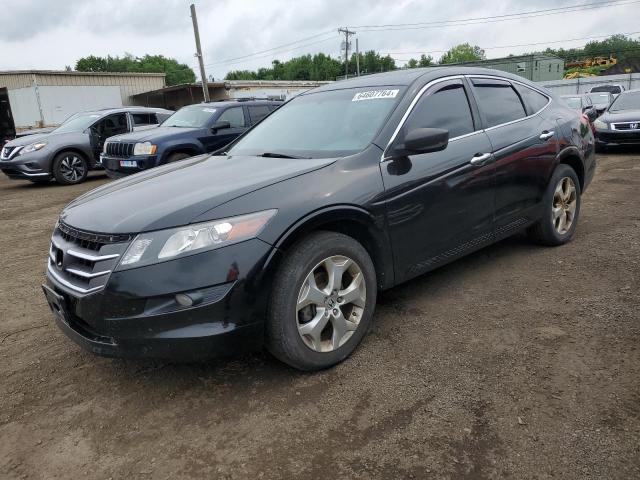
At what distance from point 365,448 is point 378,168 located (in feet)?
5.18

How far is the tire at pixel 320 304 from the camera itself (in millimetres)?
2541

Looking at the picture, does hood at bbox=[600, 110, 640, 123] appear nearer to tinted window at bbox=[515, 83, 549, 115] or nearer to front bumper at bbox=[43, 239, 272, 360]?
tinted window at bbox=[515, 83, 549, 115]

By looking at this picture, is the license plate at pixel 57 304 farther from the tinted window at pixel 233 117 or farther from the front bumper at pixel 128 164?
the tinted window at pixel 233 117

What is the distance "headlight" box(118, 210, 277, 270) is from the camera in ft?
7.73

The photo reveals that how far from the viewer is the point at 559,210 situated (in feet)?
15.0

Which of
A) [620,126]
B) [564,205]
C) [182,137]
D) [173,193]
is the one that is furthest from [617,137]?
[173,193]

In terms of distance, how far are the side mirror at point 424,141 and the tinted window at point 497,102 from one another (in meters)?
1.00

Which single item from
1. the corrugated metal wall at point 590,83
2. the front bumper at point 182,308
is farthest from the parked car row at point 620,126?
the corrugated metal wall at point 590,83

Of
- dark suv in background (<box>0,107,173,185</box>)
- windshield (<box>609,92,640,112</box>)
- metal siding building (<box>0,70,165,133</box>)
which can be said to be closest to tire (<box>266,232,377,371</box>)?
dark suv in background (<box>0,107,173,185</box>)

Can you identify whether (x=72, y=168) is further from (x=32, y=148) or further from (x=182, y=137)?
(x=182, y=137)

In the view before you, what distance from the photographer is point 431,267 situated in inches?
134

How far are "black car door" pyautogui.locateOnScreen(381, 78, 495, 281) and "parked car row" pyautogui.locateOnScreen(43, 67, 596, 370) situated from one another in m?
0.01

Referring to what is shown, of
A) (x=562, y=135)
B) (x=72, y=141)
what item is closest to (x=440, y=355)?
(x=562, y=135)

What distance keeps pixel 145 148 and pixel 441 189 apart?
6.08 metres
